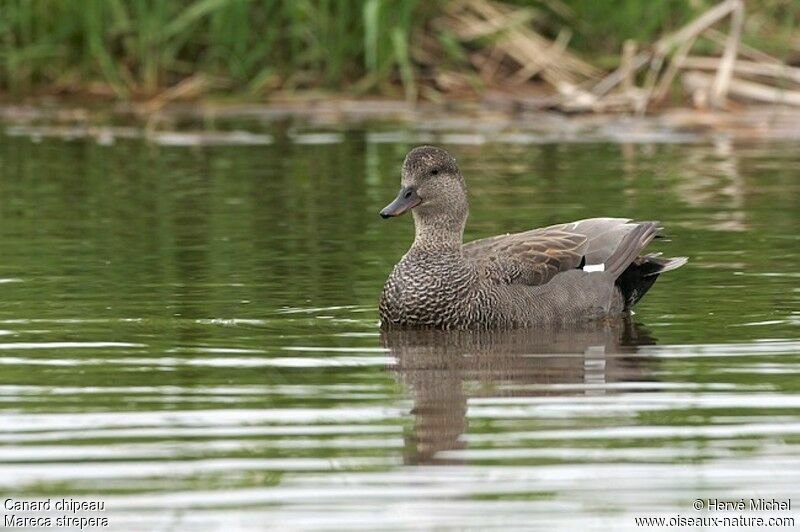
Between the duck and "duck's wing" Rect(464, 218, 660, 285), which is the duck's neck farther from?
"duck's wing" Rect(464, 218, 660, 285)

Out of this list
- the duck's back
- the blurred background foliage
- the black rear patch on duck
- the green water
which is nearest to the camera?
the green water

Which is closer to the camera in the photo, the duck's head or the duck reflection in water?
the duck reflection in water


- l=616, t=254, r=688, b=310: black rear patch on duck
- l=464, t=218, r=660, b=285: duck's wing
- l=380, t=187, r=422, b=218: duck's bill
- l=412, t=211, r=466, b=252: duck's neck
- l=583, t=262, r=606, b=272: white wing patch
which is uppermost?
l=380, t=187, r=422, b=218: duck's bill

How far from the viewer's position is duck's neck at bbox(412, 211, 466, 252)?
9.75 metres

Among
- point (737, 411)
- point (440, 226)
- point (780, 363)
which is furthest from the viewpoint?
point (440, 226)

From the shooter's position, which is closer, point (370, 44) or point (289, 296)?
point (289, 296)

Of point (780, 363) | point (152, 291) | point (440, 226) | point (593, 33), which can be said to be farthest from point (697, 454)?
point (593, 33)

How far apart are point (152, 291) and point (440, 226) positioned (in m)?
1.60

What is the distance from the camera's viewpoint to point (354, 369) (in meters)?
8.20

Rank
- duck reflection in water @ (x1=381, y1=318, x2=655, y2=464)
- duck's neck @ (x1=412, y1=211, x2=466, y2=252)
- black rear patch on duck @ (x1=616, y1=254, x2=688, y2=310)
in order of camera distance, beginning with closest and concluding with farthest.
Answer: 1. duck reflection in water @ (x1=381, y1=318, x2=655, y2=464)
2. duck's neck @ (x1=412, y1=211, x2=466, y2=252)
3. black rear patch on duck @ (x1=616, y1=254, x2=688, y2=310)

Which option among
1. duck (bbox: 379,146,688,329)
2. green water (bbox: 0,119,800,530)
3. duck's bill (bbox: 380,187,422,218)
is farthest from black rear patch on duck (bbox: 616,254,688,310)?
duck's bill (bbox: 380,187,422,218)

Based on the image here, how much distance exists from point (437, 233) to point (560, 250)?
0.61 meters

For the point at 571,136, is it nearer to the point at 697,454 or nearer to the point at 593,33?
the point at 593,33

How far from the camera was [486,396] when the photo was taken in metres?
7.50
